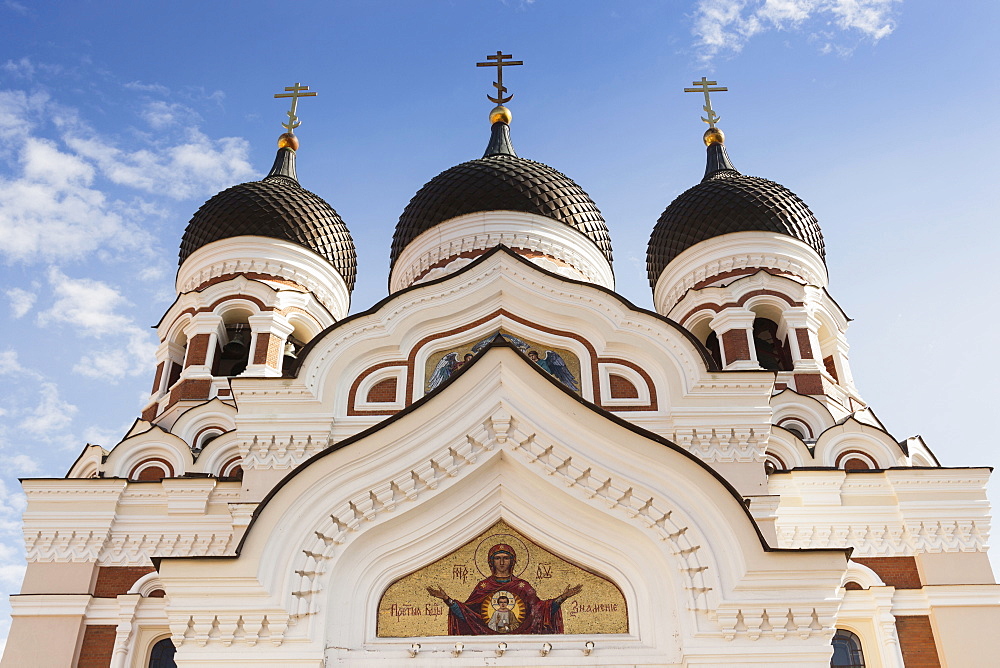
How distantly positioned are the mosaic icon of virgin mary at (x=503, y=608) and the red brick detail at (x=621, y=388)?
8.29 ft

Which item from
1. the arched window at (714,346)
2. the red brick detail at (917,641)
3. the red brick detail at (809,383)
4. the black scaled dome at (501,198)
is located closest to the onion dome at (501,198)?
the black scaled dome at (501,198)

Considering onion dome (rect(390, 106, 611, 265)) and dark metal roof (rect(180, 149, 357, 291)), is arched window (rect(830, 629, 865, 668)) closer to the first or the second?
onion dome (rect(390, 106, 611, 265))

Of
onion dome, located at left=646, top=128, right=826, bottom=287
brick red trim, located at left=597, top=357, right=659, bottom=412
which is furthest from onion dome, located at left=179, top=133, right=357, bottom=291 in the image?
brick red trim, located at left=597, top=357, right=659, bottom=412

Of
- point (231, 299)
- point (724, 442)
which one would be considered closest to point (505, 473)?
point (724, 442)

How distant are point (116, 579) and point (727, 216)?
1024 cm

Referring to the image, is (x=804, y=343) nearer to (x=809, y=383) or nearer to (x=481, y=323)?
(x=809, y=383)

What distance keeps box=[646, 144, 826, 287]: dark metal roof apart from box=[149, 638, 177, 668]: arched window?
9631 millimetres

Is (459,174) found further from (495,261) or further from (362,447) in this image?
(362,447)

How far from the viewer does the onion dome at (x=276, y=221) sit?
15.2 metres

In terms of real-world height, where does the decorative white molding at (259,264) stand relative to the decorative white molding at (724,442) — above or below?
above

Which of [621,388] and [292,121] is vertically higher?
[292,121]

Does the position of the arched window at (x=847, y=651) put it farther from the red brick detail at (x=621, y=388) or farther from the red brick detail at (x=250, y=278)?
the red brick detail at (x=250, y=278)

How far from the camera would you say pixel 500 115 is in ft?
55.8

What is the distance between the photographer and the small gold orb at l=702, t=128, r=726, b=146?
18406 mm
